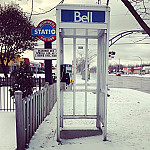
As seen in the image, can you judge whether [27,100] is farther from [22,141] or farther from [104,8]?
[104,8]

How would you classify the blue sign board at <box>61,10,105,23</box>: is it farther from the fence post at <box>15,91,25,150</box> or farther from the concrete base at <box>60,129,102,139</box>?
the concrete base at <box>60,129,102,139</box>

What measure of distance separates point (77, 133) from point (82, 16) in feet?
8.73

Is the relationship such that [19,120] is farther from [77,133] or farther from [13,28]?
[13,28]

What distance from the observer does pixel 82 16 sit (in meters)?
3.41

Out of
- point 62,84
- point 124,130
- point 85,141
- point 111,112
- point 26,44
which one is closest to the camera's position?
point 85,141

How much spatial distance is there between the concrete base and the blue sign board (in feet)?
8.28

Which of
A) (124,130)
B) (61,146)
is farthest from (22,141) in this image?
(124,130)

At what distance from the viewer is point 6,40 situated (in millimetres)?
16688

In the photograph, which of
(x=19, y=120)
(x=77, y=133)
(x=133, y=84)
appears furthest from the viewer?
(x=133, y=84)

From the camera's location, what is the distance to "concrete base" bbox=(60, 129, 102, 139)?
385cm

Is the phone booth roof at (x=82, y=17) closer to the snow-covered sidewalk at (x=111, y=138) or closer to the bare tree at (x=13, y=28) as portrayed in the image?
the snow-covered sidewalk at (x=111, y=138)

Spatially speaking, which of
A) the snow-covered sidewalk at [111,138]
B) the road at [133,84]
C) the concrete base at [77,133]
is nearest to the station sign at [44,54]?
the snow-covered sidewalk at [111,138]

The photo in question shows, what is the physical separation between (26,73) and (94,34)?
2590 mm

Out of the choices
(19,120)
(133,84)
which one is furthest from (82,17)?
(133,84)
